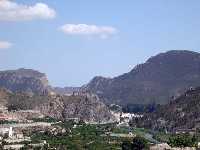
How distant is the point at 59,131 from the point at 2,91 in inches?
2329

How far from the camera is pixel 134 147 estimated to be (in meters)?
86.9

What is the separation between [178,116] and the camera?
531 ft

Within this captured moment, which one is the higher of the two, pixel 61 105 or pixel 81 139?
pixel 61 105

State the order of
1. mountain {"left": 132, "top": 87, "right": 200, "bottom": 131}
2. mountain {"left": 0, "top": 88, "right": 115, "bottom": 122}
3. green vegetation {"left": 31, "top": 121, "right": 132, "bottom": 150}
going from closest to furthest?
green vegetation {"left": 31, "top": 121, "right": 132, "bottom": 150}
mountain {"left": 132, "top": 87, "right": 200, "bottom": 131}
mountain {"left": 0, "top": 88, "right": 115, "bottom": 122}

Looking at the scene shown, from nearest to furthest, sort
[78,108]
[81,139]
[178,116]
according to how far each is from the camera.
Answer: [81,139]
[178,116]
[78,108]

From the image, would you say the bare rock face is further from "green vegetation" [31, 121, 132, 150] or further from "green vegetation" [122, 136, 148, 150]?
"green vegetation" [122, 136, 148, 150]

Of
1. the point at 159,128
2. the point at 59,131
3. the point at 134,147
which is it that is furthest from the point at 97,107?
the point at 134,147

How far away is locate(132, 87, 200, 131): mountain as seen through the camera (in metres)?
153

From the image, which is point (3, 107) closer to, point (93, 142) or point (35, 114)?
point (35, 114)

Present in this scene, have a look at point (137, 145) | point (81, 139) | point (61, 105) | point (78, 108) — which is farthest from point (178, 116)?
point (137, 145)

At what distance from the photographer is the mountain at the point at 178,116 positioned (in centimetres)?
15335

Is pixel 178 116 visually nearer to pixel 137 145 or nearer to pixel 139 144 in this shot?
pixel 139 144

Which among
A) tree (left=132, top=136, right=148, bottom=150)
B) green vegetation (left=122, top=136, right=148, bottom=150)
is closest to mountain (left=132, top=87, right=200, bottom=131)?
green vegetation (left=122, top=136, right=148, bottom=150)

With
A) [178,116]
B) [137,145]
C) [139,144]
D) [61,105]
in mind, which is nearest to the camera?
[137,145]
